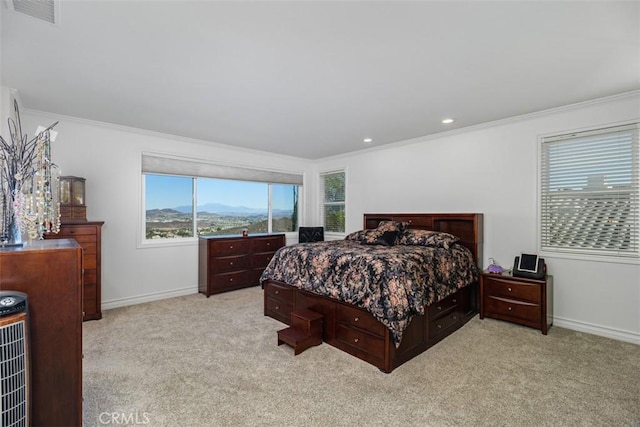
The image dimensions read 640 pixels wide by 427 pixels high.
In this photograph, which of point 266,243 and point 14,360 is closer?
point 14,360

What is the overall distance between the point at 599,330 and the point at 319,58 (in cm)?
393

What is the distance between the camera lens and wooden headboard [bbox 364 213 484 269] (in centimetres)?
385

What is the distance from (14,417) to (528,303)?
4.10 m

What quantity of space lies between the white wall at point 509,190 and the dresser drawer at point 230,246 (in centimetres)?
224

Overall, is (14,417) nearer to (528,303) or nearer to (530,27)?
(530,27)

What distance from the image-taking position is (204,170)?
482cm

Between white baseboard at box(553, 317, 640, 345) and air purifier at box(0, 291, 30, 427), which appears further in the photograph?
white baseboard at box(553, 317, 640, 345)

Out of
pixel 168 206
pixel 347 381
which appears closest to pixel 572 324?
pixel 347 381

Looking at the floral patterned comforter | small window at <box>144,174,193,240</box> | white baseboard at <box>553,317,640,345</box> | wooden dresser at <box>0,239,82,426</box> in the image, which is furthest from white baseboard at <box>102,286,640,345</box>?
wooden dresser at <box>0,239,82,426</box>

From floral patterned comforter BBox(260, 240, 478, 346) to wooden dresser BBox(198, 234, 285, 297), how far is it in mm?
1258

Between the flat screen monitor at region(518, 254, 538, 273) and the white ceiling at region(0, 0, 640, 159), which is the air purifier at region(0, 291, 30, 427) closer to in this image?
the white ceiling at region(0, 0, 640, 159)

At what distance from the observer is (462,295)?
11.3 feet

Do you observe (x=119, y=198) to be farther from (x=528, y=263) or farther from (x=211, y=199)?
(x=528, y=263)

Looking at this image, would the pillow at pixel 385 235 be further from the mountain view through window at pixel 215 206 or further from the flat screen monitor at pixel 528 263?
the mountain view through window at pixel 215 206
